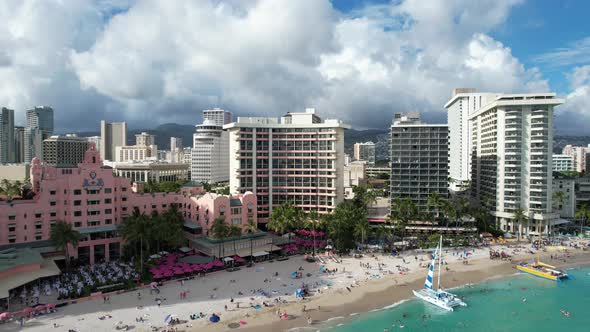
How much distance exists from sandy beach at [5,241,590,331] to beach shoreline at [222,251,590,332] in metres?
0.15

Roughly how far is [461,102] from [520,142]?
297ft

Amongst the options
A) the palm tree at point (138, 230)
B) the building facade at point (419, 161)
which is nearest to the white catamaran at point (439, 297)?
the building facade at point (419, 161)

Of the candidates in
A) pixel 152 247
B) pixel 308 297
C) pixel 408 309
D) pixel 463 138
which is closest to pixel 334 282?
pixel 308 297

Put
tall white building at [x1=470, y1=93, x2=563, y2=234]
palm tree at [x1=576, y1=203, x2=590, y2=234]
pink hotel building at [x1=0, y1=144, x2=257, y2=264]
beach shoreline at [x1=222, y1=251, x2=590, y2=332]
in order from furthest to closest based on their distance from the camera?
palm tree at [x1=576, y1=203, x2=590, y2=234], tall white building at [x1=470, y1=93, x2=563, y2=234], pink hotel building at [x1=0, y1=144, x2=257, y2=264], beach shoreline at [x1=222, y1=251, x2=590, y2=332]

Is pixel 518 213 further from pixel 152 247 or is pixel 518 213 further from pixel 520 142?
pixel 152 247

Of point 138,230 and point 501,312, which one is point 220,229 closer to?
point 138,230

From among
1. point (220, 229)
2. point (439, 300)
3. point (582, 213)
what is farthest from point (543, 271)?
point (220, 229)

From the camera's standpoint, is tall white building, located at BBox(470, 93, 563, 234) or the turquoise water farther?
tall white building, located at BBox(470, 93, 563, 234)

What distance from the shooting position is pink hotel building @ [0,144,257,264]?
75.8m

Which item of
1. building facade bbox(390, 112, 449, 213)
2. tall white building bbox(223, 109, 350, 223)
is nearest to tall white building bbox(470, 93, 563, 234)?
building facade bbox(390, 112, 449, 213)

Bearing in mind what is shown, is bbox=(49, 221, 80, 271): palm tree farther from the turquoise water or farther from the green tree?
the green tree

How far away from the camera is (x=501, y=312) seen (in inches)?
2522

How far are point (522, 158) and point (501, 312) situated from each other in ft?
205

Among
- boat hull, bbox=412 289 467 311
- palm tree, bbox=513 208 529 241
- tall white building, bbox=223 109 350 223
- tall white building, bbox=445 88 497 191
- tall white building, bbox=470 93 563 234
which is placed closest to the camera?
boat hull, bbox=412 289 467 311
